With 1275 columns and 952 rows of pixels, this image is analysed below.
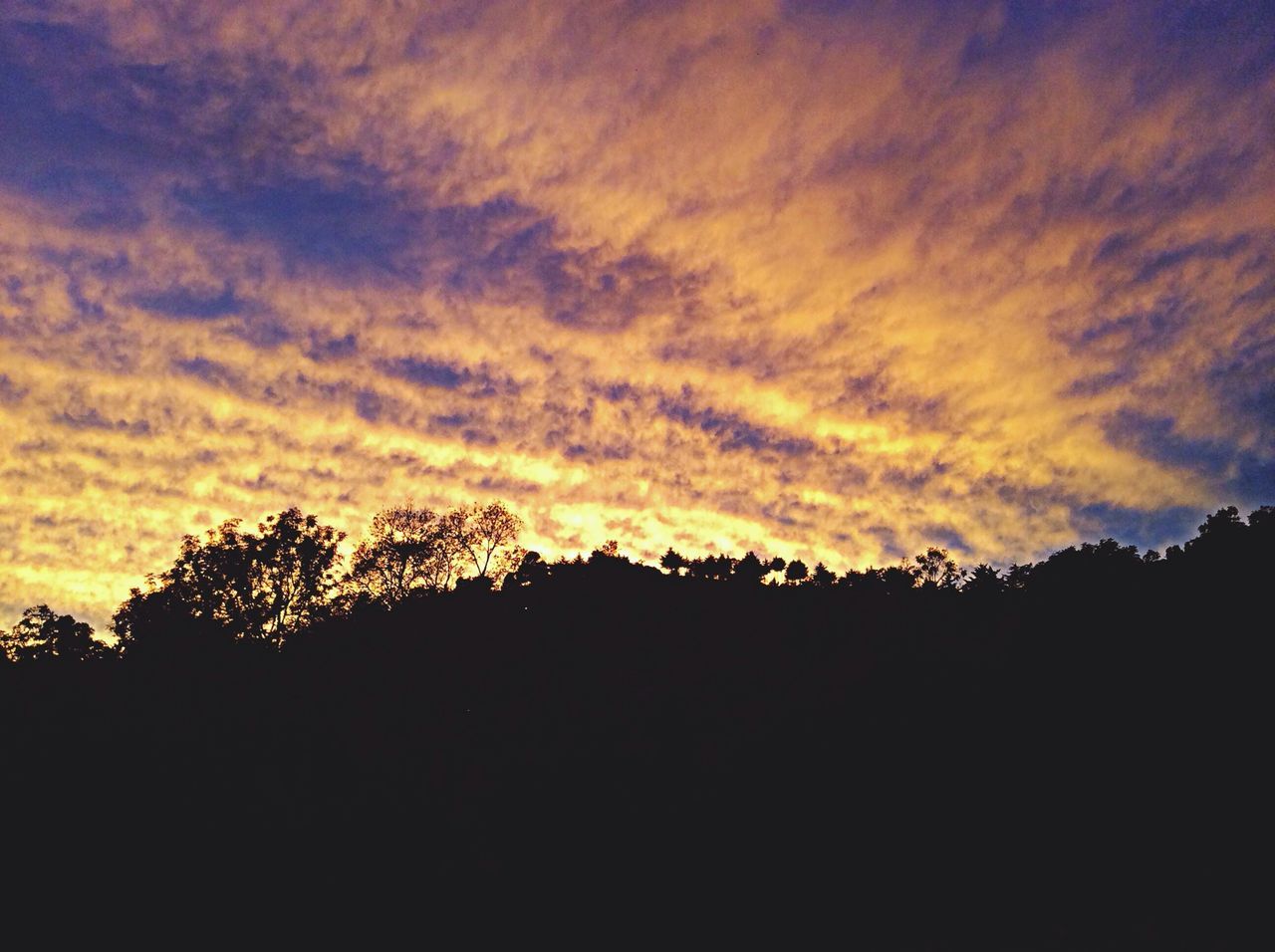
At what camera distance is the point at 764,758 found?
111 ft

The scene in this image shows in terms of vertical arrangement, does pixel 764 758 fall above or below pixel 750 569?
below

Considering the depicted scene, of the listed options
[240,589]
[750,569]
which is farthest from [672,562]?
[240,589]

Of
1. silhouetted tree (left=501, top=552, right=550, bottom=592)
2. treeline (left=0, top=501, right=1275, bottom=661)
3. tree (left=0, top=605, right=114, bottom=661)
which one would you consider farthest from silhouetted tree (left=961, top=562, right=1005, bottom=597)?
tree (left=0, top=605, right=114, bottom=661)

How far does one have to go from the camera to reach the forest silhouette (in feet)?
84.8

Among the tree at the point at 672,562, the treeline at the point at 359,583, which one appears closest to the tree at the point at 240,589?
the treeline at the point at 359,583

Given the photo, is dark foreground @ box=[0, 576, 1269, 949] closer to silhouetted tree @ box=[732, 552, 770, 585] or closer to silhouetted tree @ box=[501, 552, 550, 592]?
silhouetted tree @ box=[501, 552, 550, 592]

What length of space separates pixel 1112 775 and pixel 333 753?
3529cm

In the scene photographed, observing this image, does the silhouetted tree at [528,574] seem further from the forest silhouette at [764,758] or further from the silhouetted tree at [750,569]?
the silhouetted tree at [750,569]

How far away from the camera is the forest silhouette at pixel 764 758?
2586cm

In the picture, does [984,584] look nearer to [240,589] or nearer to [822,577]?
[822,577]

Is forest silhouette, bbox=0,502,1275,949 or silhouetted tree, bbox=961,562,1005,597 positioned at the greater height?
silhouetted tree, bbox=961,562,1005,597

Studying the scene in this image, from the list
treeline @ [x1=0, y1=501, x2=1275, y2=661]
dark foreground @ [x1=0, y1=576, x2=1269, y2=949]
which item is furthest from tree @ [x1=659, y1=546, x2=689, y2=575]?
dark foreground @ [x1=0, y1=576, x2=1269, y2=949]

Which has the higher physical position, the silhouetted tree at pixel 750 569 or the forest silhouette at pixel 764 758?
the silhouetted tree at pixel 750 569

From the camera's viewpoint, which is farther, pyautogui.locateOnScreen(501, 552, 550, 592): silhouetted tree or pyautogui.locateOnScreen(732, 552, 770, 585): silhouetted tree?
pyautogui.locateOnScreen(732, 552, 770, 585): silhouetted tree
